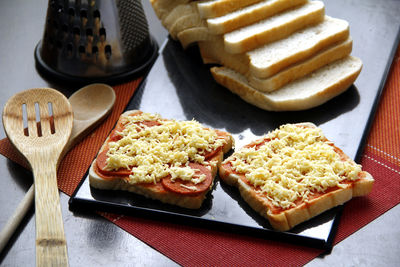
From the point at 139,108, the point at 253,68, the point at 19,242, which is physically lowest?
the point at 19,242

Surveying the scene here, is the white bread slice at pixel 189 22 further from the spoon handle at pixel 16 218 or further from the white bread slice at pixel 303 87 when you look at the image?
the spoon handle at pixel 16 218

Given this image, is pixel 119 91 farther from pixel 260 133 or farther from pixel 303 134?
pixel 303 134

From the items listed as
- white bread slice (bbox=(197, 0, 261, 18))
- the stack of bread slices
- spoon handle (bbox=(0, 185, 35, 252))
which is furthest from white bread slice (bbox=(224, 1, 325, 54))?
spoon handle (bbox=(0, 185, 35, 252))

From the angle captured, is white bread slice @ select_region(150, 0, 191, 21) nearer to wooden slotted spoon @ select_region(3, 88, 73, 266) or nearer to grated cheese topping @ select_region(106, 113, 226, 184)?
wooden slotted spoon @ select_region(3, 88, 73, 266)

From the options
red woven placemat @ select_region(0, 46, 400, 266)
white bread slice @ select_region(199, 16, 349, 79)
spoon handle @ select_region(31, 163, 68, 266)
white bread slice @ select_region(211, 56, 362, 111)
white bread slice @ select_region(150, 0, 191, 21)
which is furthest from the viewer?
white bread slice @ select_region(150, 0, 191, 21)

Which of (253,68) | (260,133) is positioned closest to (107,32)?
(253,68)

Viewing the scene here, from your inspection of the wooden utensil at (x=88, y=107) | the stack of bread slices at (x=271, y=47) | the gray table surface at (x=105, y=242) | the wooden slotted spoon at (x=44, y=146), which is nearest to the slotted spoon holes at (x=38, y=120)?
the wooden slotted spoon at (x=44, y=146)

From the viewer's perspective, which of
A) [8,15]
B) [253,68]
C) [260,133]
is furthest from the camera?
[8,15]
